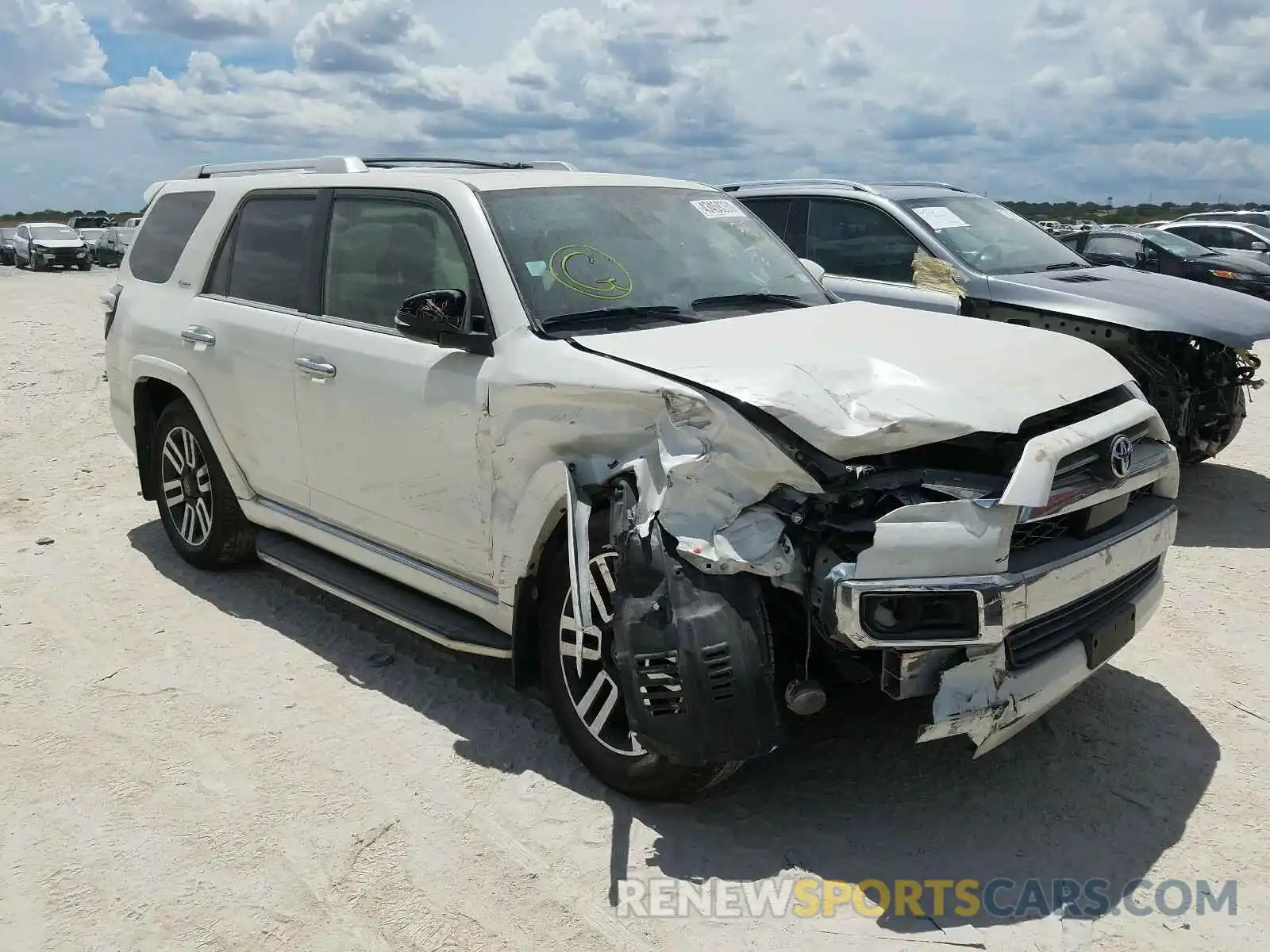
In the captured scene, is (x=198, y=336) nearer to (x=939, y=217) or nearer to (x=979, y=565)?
(x=979, y=565)

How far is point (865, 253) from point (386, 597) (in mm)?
4774

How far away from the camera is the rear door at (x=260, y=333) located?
192 inches

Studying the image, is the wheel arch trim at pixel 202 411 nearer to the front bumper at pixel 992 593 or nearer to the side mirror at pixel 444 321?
the side mirror at pixel 444 321

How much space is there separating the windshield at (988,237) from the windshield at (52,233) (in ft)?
122

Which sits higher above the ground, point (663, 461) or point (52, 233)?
point (663, 461)

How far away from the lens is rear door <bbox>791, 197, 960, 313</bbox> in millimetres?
7473

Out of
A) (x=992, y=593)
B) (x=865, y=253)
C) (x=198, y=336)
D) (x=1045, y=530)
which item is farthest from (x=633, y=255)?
(x=865, y=253)

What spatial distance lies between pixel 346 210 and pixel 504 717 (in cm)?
224

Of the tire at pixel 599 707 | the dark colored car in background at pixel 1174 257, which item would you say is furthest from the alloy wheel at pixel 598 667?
the dark colored car in background at pixel 1174 257

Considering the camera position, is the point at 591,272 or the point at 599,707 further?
the point at 591,272

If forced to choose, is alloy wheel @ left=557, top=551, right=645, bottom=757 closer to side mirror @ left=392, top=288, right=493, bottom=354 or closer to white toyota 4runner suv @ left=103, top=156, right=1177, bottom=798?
white toyota 4runner suv @ left=103, top=156, right=1177, bottom=798

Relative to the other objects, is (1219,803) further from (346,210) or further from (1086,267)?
(1086,267)

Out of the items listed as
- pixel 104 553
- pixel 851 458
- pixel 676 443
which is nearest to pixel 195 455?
pixel 104 553

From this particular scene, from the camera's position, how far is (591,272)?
161 inches
